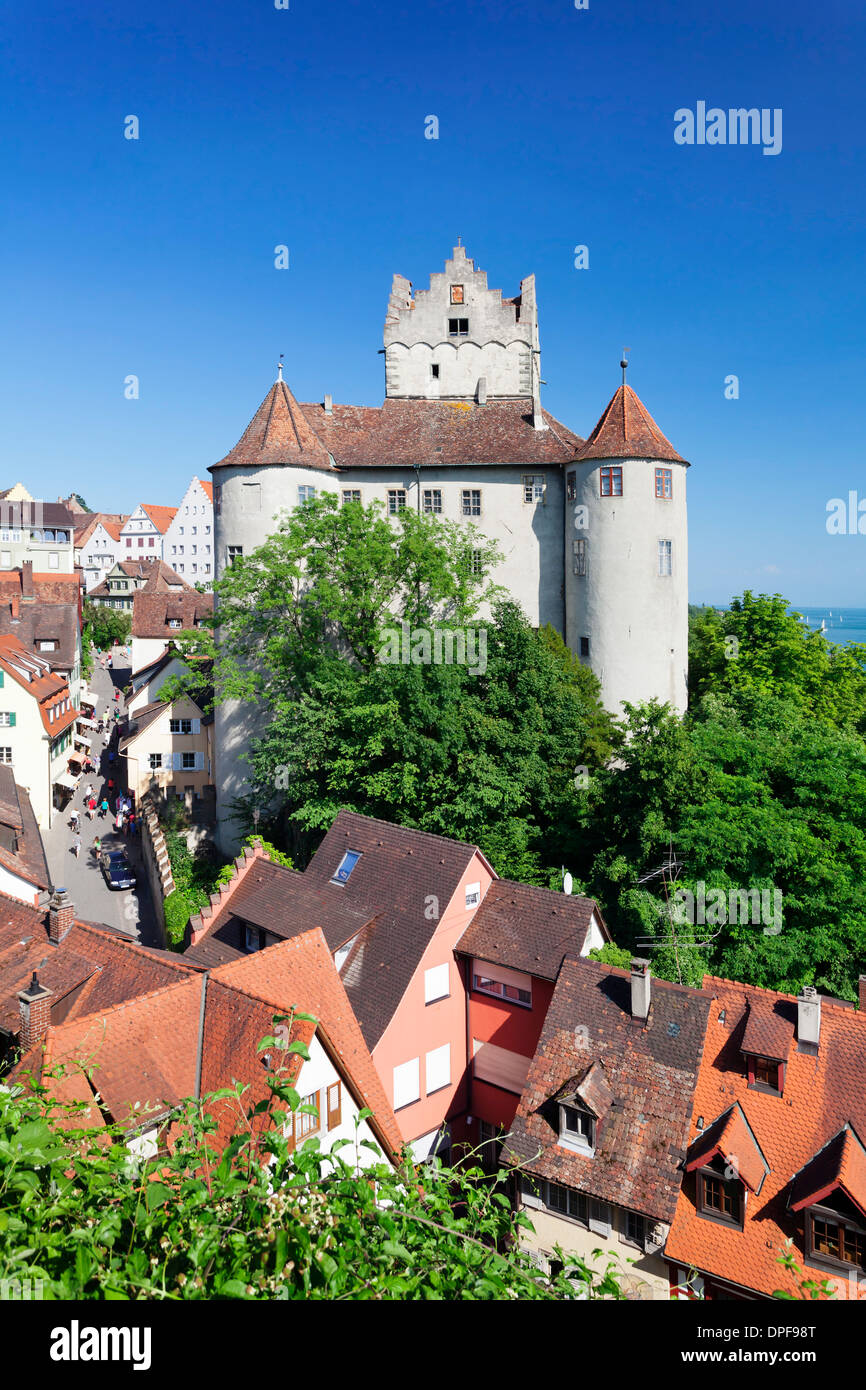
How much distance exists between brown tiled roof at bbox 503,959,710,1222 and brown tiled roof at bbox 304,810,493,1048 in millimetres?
3359

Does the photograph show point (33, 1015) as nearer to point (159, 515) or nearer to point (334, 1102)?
point (334, 1102)

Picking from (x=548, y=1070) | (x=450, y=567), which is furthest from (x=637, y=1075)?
(x=450, y=567)

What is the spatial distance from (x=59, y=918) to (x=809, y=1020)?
14.5m

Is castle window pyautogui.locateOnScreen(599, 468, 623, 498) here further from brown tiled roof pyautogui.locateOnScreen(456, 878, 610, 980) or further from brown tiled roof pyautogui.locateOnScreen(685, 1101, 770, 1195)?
brown tiled roof pyautogui.locateOnScreen(685, 1101, 770, 1195)

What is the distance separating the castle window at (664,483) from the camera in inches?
1309

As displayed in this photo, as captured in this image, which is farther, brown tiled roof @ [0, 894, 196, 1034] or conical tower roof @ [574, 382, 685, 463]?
conical tower roof @ [574, 382, 685, 463]

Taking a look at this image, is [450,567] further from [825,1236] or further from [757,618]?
[825,1236]

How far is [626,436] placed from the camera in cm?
3322

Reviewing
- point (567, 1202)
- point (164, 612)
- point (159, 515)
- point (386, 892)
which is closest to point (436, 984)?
point (386, 892)

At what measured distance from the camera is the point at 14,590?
5500cm

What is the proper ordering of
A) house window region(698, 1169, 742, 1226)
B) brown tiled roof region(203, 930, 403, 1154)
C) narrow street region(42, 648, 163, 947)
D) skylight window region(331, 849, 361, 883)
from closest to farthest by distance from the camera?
house window region(698, 1169, 742, 1226), brown tiled roof region(203, 930, 403, 1154), skylight window region(331, 849, 361, 883), narrow street region(42, 648, 163, 947)

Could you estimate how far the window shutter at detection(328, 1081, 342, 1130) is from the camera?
1373cm

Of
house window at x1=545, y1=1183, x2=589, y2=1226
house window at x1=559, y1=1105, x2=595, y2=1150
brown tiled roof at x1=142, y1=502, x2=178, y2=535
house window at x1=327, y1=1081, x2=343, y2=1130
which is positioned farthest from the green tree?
brown tiled roof at x1=142, y1=502, x2=178, y2=535

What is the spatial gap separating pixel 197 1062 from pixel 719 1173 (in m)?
8.90
